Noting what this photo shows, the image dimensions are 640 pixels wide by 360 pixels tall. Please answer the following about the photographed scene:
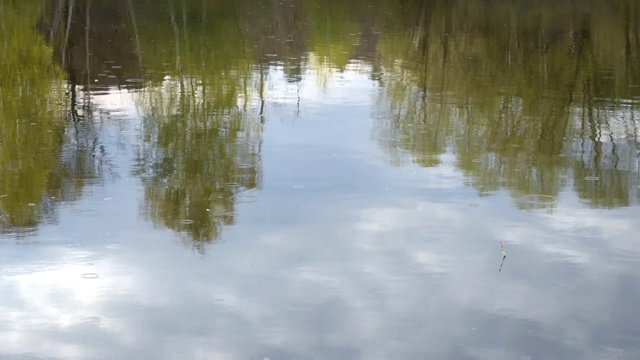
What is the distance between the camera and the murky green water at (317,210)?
7672 mm

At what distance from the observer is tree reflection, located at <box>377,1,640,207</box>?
12984mm

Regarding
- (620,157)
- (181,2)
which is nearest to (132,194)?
(620,157)

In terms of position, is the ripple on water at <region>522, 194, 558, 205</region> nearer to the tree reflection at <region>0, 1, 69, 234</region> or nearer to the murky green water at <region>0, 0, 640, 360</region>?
the murky green water at <region>0, 0, 640, 360</region>

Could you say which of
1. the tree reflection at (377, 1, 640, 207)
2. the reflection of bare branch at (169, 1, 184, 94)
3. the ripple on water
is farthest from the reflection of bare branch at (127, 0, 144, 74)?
the ripple on water

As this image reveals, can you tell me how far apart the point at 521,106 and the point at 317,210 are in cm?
760

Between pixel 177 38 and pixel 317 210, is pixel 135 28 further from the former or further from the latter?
pixel 317 210

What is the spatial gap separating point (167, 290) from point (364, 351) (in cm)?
206

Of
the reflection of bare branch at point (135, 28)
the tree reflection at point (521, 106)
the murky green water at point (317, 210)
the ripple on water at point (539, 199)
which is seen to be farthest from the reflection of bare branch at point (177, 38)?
the ripple on water at point (539, 199)

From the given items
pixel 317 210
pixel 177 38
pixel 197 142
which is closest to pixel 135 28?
pixel 177 38

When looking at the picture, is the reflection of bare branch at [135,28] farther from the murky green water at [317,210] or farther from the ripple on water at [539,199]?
the ripple on water at [539,199]

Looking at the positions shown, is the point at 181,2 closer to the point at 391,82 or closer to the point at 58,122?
the point at 391,82

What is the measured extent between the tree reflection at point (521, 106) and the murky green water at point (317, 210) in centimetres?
7

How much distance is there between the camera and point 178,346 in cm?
728

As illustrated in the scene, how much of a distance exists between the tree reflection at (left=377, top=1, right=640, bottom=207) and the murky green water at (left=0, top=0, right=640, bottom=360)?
70 mm
